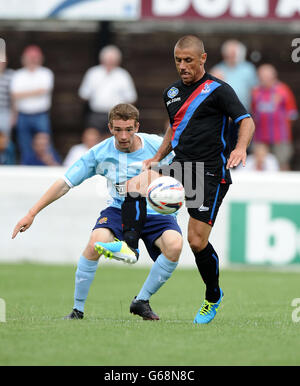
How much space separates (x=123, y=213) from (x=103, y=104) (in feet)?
24.7

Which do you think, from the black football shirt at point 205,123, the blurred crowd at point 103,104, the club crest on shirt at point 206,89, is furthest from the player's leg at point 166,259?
the blurred crowd at point 103,104

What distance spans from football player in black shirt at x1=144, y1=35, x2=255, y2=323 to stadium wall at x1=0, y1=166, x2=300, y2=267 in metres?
5.72

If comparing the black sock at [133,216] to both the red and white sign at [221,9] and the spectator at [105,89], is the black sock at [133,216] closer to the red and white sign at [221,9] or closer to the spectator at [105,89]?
the spectator at [105,89]

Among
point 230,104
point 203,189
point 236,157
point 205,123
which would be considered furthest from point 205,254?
point 230,104

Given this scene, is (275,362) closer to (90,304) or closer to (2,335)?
(2,335)

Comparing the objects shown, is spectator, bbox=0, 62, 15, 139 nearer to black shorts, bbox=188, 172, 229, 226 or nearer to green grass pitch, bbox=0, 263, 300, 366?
green grass pitch, bbox=0, 263, 300, 366

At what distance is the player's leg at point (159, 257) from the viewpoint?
7.44 meters

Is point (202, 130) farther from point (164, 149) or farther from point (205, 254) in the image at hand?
point (205, 254)

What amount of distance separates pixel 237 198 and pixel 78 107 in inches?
181

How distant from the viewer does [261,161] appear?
13906 millimetres

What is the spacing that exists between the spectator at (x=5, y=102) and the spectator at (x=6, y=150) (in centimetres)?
12

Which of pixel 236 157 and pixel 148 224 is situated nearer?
pixel 236 157

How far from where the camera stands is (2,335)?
6.38m

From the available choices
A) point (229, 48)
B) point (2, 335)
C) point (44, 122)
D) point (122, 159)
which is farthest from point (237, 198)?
point (2, 335)
